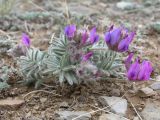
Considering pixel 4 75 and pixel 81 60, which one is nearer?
pixel 81 60

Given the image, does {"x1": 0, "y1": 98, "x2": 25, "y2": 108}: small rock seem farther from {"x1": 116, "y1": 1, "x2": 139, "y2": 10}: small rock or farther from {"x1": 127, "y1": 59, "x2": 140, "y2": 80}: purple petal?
{"x1": 116, "y1": 1, "x2": 139, "y2": 10}: small rock

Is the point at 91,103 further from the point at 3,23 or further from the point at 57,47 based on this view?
the point at 3,23

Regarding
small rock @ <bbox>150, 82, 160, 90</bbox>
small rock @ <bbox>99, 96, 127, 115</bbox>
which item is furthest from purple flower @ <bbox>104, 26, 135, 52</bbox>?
small rock @ <bbox>150, 82, 160, 90</bbox>

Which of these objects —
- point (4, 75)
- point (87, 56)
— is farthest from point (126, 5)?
point (87, 56)

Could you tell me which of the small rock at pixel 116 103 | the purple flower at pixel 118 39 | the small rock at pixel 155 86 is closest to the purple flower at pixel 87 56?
the purple flower at pixel 118 39

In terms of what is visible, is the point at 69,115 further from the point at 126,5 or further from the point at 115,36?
the point at 126,5

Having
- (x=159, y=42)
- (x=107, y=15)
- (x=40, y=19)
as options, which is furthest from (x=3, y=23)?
(x=159, y=42)

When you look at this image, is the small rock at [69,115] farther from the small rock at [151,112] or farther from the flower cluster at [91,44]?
the small rock at [151,112]

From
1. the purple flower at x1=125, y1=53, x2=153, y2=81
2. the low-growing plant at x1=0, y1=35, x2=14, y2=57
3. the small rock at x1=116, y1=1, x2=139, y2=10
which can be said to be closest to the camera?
the purple flower at x1=125, y1=53, x2=153, y2=81
